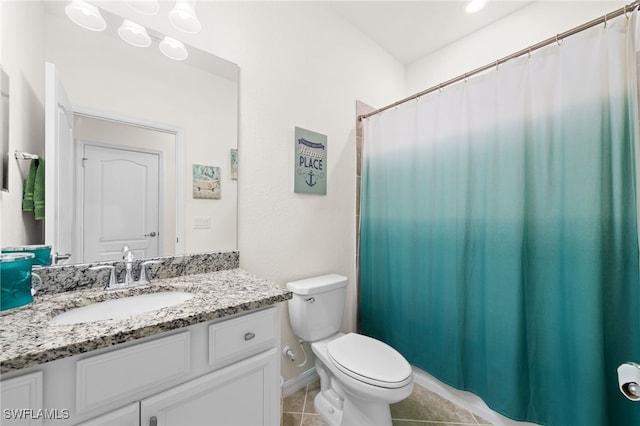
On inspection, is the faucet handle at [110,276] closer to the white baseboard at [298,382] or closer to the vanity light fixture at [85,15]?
the vanity light fixture at [85,15]

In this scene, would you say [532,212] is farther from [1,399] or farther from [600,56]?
[1,399]

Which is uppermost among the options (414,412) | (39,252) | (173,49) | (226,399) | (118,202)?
(173,49)

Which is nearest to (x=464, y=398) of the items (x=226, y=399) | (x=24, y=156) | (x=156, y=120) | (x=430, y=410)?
(x=430, y=410)

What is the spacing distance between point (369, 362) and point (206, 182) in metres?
1.24

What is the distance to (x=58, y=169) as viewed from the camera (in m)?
0.99

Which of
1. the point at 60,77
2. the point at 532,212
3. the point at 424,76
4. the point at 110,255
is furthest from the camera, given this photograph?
the point at 424,76

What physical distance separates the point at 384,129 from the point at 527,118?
2.75 ft

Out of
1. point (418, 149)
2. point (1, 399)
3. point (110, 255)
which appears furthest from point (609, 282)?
point (110, 255)

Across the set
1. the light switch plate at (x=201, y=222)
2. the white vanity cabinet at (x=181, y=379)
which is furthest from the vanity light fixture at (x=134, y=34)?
the white vanity cabinet at (x=181, y=379)

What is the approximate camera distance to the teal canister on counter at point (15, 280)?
2.50ft

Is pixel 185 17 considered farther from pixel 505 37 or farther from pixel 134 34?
pixel 505 37

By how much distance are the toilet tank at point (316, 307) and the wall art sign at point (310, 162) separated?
601 millimetres

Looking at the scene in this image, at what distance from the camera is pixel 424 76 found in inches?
91.7

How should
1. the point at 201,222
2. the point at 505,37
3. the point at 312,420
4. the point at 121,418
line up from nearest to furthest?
the point at 121,418, the point at 201,222, the point at 312,420, the point at 505,37
